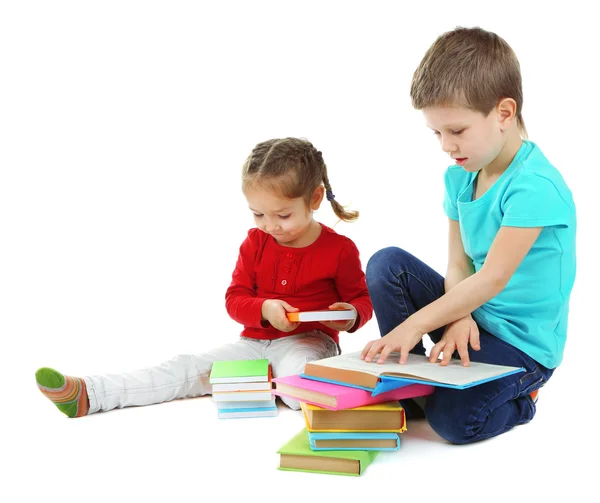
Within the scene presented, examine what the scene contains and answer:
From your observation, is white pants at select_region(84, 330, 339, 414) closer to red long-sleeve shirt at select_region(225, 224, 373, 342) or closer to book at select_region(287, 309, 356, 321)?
red long-sleeve shirt at select_region(225, 224, 373, 342)

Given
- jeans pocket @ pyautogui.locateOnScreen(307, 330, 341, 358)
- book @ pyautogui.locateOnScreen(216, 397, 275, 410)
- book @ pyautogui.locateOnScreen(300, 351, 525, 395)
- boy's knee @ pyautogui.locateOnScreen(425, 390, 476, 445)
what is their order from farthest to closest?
jeans pocket @ pyautogui.locateOnScreen(307, 330, 341, 358) → book @ pyautogui.locateOnScreen(216, 397, 275, 410) → boy's knee @ pyautogui.locateOnScreen(425, 390, 476, 445) → book @ pyautogui.locateOnScreen(300, 351, 525, 395)

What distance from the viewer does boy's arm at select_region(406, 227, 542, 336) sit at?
169cm

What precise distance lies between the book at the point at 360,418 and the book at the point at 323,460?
5cm

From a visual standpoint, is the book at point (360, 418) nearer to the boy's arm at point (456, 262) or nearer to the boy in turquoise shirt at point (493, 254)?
the boy in turquoise shirt at point (493, 254)

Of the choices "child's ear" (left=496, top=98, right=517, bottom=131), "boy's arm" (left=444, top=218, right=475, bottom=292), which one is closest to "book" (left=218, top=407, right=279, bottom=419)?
"boy's arm" (left=444, top=218, right=475, bottom=292)

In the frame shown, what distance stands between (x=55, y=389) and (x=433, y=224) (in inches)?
64.4

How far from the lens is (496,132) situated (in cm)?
175

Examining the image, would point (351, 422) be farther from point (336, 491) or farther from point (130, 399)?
point (130, 399)

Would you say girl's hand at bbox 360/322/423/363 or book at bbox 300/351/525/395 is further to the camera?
girl's hand at bbox 360/322/423/363

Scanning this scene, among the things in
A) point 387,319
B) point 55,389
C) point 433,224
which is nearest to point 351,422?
point 387,319

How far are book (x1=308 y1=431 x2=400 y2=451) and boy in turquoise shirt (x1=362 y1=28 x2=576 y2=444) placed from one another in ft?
0.45

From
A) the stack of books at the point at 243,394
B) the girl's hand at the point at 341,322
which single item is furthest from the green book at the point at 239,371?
the girl's hand at the point at 341,322

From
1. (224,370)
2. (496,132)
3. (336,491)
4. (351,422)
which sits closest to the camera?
(336,491)

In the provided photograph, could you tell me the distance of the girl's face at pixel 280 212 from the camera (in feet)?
6.93
